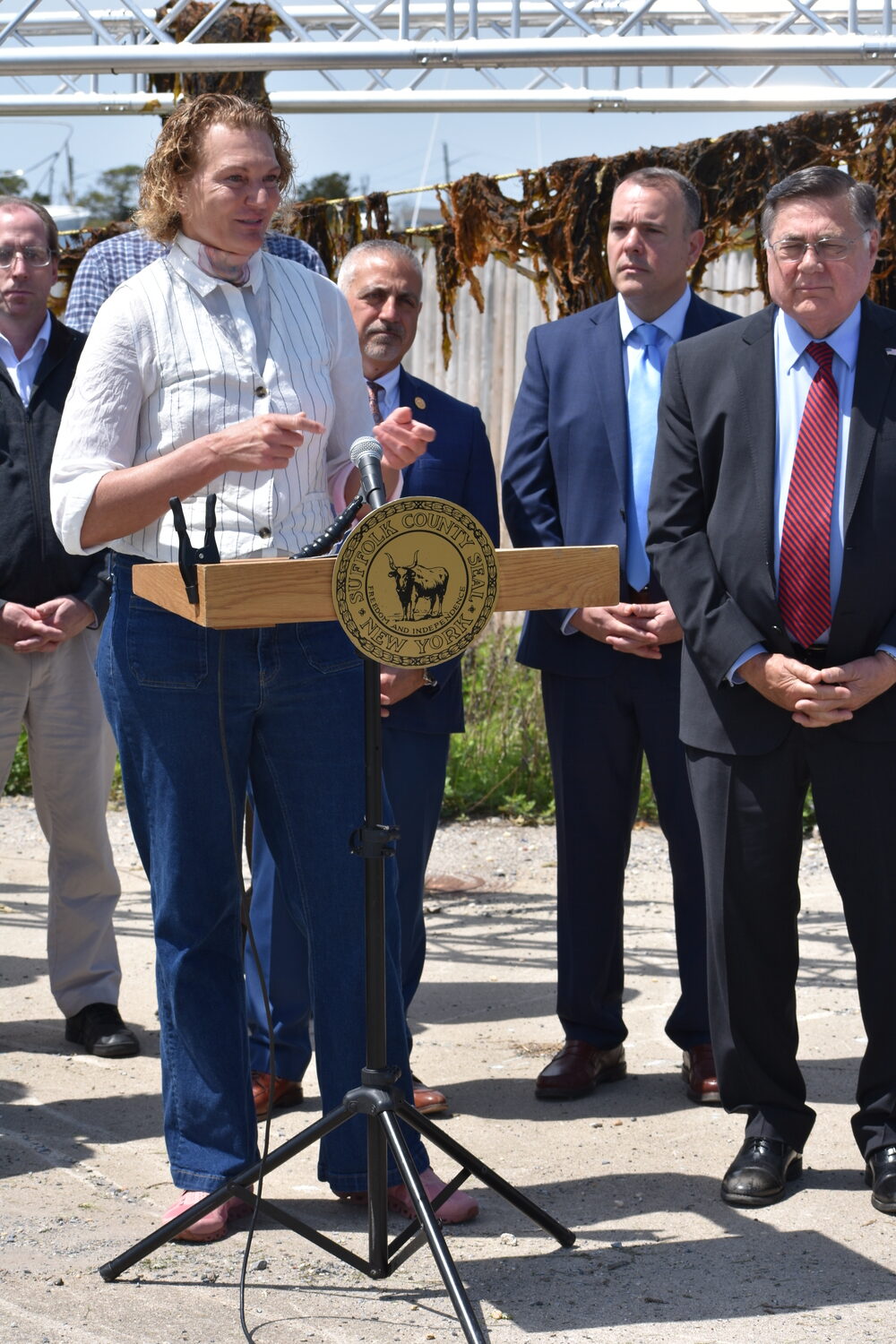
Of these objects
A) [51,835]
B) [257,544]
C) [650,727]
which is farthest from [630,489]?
[51,835]

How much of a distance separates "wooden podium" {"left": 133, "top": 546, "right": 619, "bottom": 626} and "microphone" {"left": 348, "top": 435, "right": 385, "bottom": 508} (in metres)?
0.15

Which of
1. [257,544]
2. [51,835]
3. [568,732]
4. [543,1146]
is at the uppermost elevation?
[257,544]

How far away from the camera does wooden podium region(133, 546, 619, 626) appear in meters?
2.73

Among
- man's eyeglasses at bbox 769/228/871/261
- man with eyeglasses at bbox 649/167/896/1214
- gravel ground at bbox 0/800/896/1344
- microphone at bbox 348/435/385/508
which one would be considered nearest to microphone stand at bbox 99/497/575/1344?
gravel ground at bbox 0/800/896/1344

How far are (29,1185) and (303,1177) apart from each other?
2.24 ft

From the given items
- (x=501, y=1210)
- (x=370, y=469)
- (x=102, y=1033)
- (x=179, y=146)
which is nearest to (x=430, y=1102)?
(x=501, y=1210)

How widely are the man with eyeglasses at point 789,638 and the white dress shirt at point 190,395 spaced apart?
1.06 m

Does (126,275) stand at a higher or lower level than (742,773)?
higher

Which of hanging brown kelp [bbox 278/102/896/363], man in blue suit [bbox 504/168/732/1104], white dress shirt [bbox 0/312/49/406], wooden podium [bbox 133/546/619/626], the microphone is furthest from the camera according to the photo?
hanging brown kelp [bbox 278/102/896/363]

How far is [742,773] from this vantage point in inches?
149

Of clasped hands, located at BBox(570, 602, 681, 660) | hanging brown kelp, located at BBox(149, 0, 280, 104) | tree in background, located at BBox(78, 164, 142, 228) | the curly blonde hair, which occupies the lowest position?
clasped hands, located at BBox(570, 602, 681, 660)

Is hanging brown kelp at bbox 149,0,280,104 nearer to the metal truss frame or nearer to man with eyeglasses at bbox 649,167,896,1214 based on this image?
the metal truss frame

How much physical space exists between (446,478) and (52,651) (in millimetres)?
1411

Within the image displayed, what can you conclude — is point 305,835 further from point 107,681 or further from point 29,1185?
point 29,1185
